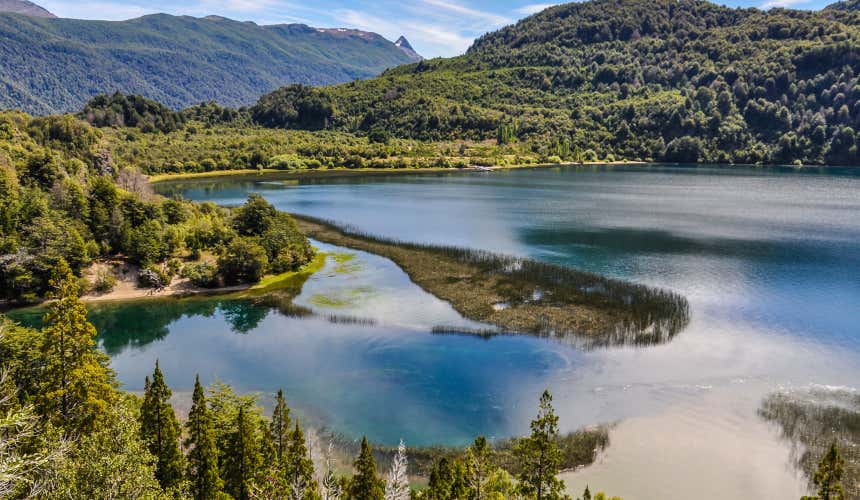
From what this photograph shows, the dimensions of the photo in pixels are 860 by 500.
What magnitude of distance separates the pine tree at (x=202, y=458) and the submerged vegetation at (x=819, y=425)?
29.6m

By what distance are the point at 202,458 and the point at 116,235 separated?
5378 cm

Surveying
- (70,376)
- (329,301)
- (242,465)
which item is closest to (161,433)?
(242,465)

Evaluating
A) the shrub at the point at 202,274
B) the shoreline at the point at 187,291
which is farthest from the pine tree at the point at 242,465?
the shrub at the point at 202,274

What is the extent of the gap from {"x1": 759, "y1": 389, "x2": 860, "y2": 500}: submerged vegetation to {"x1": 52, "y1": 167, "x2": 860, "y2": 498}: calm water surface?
1.00 m

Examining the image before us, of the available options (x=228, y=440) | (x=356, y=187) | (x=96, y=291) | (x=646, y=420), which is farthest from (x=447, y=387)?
(x=356, y=187)

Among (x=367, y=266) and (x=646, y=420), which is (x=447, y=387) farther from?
(x=367, y=266)

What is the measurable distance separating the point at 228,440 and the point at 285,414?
114 inches

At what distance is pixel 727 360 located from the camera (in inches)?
1711

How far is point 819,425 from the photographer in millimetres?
34031

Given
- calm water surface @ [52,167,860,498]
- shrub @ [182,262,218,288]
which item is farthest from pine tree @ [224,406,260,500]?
shrub @ [182,262,218,288]

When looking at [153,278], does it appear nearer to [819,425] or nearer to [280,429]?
[280,429]

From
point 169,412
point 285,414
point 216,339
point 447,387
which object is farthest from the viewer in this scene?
point 216,339

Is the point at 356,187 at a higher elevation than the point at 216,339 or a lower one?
higher

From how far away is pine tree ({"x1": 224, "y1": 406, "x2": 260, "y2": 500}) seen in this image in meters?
25.1
